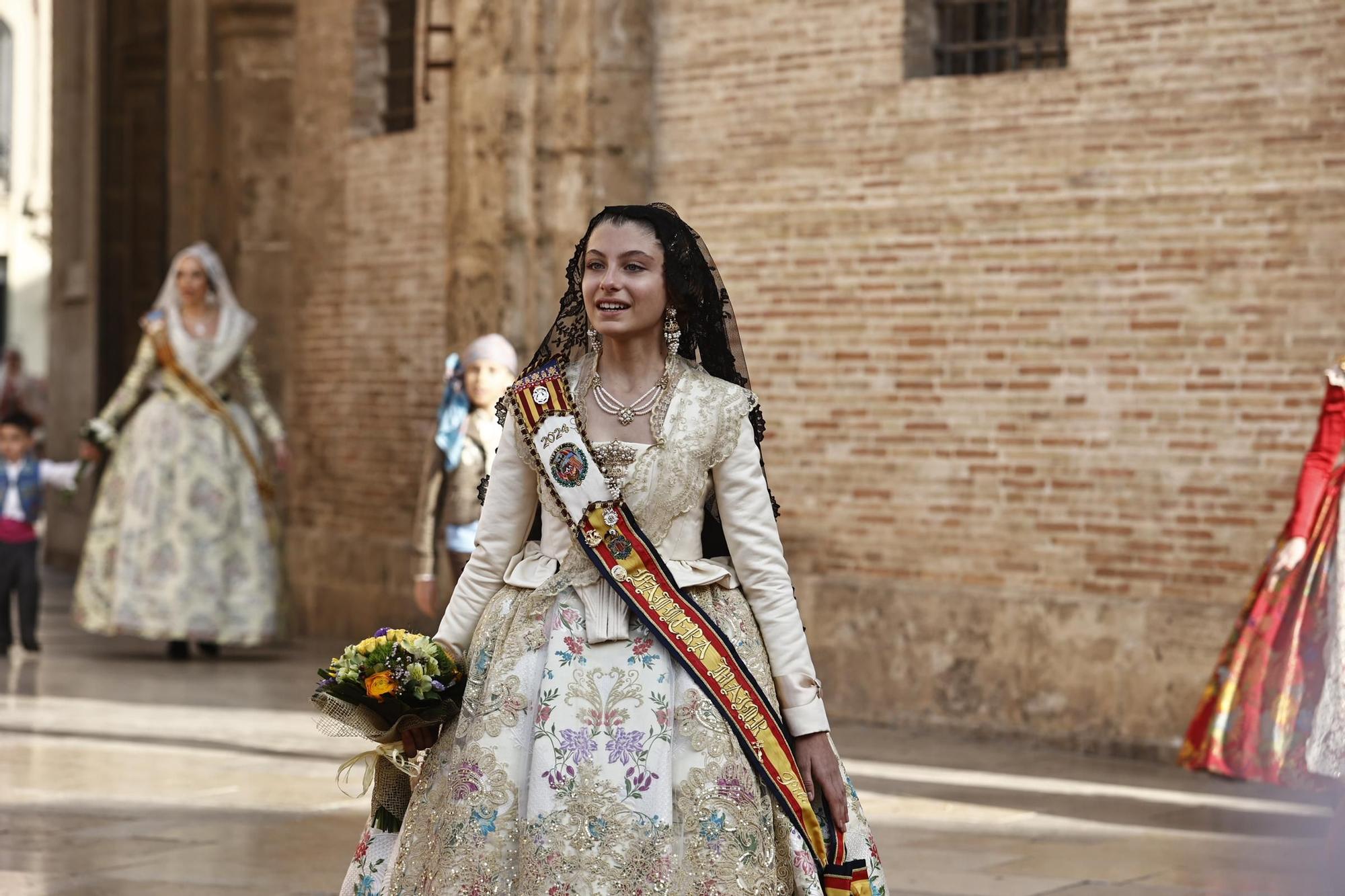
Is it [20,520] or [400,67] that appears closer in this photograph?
[20,520]

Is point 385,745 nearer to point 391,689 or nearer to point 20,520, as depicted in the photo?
point 391,689

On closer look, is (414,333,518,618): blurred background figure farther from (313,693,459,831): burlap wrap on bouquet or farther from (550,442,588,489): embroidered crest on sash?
(550,442,588,489): embroidered crest on sash

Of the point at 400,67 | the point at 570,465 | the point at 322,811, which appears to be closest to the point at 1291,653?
the point at 322,811

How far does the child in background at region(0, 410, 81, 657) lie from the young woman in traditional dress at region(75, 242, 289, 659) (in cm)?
34

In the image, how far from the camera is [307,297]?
15172 mm

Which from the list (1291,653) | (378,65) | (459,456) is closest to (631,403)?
(1291,653)

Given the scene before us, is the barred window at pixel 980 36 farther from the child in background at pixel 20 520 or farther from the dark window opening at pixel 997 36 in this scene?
the child in background at pixel 20 520

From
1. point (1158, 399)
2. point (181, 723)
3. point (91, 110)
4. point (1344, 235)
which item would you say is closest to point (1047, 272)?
point (1158, 399)

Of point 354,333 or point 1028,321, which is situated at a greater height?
point 1028,321

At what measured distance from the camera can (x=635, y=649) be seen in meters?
4.25

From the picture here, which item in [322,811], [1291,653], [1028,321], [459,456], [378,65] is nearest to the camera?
[1291,653]

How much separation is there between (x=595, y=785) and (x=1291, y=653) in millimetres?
4341

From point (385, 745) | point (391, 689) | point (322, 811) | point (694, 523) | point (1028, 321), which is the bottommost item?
point (322, 811)

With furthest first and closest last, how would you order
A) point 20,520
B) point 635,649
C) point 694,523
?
1. point 20,520
2. point 694,523
3. point 635,649
